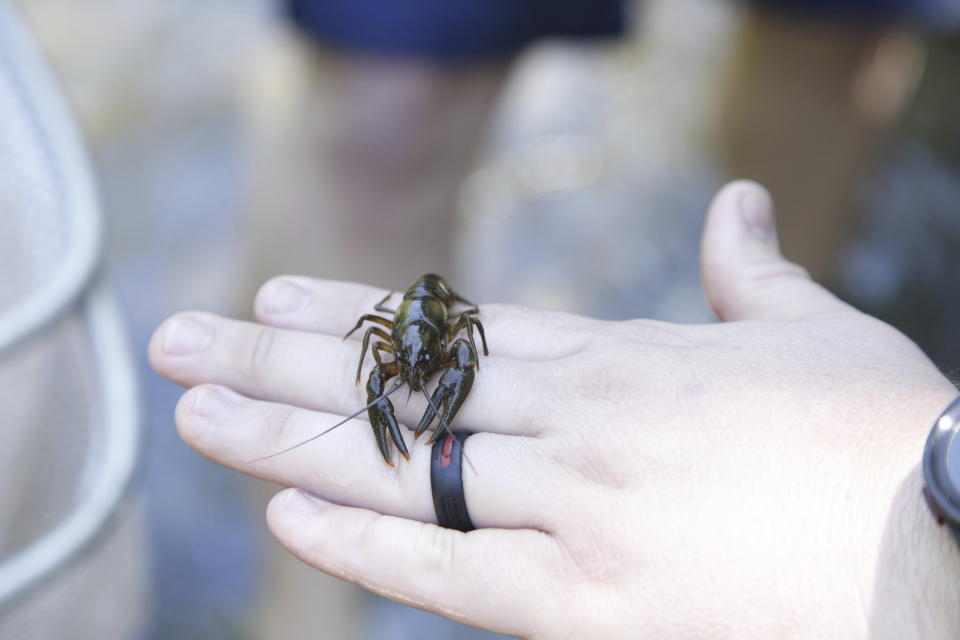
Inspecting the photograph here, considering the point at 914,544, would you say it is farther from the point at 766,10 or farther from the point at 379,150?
the point at 766,10

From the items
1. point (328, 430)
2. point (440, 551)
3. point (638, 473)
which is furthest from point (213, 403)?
point (638, 473)

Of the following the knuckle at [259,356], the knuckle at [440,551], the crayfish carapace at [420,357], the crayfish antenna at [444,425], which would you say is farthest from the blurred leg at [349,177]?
the knuckle at [440,551]

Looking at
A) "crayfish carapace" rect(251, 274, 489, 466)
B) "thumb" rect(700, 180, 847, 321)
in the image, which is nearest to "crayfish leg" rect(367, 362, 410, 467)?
"crayfish carapace" rect(251, 274, 489, 466)

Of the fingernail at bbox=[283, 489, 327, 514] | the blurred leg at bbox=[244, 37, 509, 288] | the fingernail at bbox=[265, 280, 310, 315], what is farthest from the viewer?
the blurred leg at bbox=[244, 37, 509, 288]

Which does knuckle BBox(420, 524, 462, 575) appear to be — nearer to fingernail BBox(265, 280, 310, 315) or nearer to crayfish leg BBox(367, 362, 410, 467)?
crayfish leg BBox(367, 362, 410, 467)

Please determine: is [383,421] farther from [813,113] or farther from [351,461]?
[813,113]

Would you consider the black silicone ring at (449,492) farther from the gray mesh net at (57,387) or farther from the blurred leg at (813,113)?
the blurred leg at (813,113)
